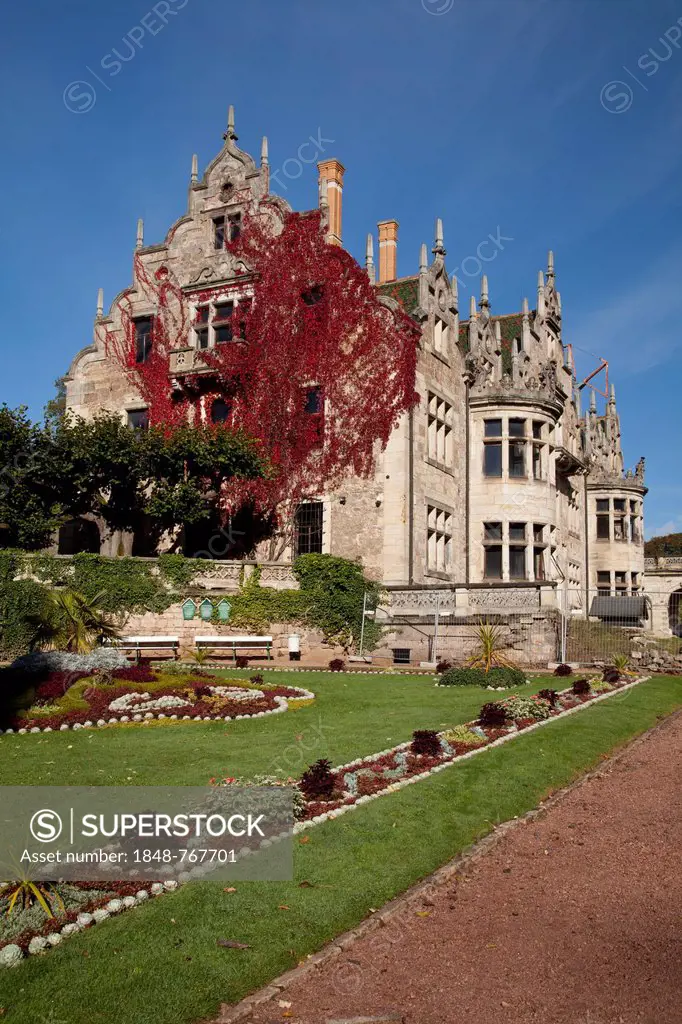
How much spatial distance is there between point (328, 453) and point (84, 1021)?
28440 mm

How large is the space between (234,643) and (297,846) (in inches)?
688

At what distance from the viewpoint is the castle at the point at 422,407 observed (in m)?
32.9

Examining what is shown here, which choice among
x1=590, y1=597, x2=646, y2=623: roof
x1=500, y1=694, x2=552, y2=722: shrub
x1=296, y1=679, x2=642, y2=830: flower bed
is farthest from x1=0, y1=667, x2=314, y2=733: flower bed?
x1=590, y1=597, x2=646, y2=623: roof

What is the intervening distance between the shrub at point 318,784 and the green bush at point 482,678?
36.6ft

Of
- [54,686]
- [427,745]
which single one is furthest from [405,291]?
[427,745]

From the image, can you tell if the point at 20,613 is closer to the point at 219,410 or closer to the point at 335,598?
the point at 335,598

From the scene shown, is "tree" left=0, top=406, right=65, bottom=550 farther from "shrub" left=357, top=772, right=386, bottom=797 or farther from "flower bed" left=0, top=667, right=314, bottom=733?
"shrub" left=357, top=772, right=386, bottom=797

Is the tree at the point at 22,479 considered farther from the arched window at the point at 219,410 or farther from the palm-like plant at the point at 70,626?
the arched window at the point at 219,410

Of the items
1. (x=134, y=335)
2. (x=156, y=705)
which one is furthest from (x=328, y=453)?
(x=156, y=705)

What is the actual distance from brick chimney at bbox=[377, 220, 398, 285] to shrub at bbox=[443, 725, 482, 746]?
29677mm

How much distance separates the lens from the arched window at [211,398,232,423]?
35625 millimetres

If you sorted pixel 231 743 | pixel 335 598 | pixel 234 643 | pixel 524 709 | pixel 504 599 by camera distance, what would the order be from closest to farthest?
pixel 231 743 → pixel 524 709 → pixel 234 643 → pixel 504 599 → pixel 335 598

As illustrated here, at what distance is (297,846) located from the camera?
27.6 feet

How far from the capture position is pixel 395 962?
641 cm
